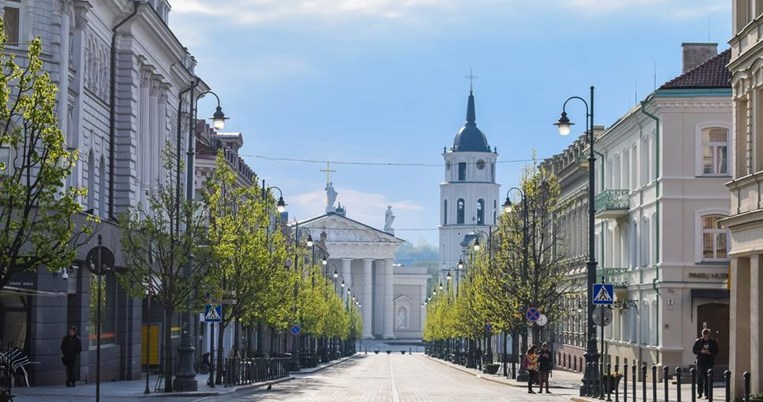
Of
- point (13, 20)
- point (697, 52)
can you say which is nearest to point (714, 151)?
point (697, 52)

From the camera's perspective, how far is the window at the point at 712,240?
59.7 metres

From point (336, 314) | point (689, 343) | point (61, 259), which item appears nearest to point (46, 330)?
point (61, 259)

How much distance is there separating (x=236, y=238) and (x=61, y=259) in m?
27.0

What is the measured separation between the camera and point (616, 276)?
229ft

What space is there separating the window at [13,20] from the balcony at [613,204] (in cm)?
3352

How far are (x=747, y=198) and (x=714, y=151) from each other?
82.0 feet

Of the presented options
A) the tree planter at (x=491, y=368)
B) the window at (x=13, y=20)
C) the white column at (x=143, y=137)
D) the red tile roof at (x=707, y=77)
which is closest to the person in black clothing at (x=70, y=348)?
the window at (x=13, y=20)

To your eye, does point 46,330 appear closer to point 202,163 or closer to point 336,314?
point 202,163

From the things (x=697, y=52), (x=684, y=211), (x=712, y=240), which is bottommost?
(x=712, y=240)

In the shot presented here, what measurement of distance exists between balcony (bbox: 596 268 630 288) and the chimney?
9296mm

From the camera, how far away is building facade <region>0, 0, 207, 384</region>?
42.2 m

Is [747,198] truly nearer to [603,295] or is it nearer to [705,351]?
[705,351]

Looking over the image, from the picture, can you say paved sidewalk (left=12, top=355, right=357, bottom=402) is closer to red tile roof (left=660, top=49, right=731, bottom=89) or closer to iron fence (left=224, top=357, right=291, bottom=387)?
iron fence (left=224, top=357, right=291, bottom=387)

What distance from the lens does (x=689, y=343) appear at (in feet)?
193
